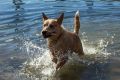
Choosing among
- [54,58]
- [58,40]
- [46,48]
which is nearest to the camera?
[58,40]

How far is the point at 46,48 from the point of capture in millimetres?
11180

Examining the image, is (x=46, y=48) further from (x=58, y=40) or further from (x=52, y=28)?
(x=52, y=28)

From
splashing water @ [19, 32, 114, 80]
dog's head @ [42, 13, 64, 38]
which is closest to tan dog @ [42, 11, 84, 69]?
dog's head @ [42, 13, 64, 38]

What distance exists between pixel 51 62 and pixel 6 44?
2305mm

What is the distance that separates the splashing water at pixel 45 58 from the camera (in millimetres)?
9444

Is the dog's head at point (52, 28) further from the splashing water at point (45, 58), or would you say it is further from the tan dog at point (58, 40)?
the splashing water at point (45, 58)

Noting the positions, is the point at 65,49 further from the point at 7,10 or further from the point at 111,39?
the point at 7,10

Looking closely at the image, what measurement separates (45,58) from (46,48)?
2.67 ft

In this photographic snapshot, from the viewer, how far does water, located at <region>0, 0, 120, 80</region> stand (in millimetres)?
9438

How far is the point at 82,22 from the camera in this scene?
14023mm

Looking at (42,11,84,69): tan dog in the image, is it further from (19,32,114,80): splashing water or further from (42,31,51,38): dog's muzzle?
(19,32,114,80): splashing water

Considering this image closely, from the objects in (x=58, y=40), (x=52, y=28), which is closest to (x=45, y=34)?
(x=52, y=28)

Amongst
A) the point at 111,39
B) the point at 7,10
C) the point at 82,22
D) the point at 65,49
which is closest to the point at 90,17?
Answer: the point at 82,22

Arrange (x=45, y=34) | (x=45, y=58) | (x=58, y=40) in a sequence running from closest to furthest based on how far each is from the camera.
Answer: (x=45, y=34) < (x=58, y=40) < (x=45, y=58)
